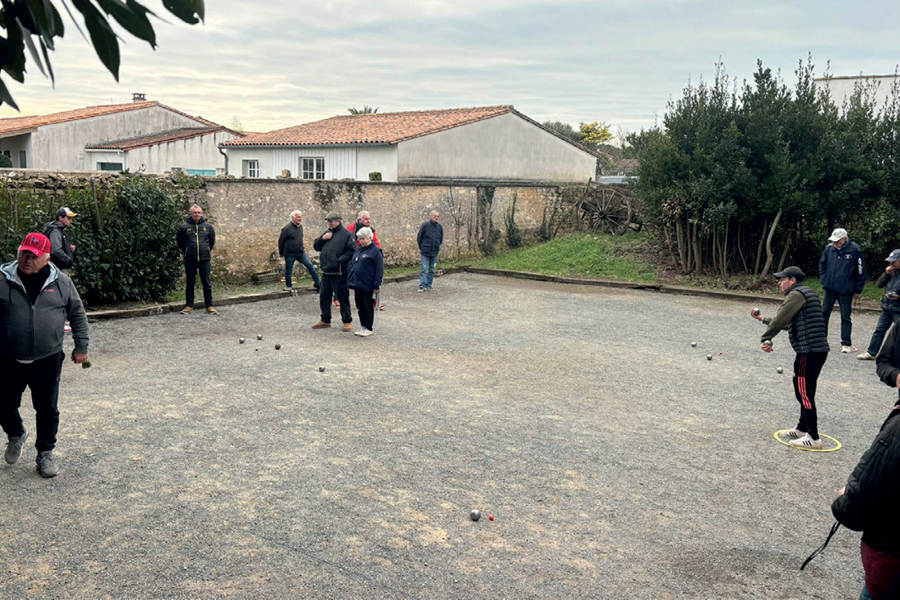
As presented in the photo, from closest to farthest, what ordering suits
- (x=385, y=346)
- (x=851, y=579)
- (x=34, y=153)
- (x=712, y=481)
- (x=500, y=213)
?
(x=851, y=579) < (x=712, y=481) < (x=385, y=346) < (x=500, y=213) < (x=34, y=153)

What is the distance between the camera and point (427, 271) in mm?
17062

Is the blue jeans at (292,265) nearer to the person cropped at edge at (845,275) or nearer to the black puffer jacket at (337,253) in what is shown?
the black puffer jacket at (337,253)

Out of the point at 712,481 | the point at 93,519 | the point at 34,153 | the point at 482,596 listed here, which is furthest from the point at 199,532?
the point at 34,153

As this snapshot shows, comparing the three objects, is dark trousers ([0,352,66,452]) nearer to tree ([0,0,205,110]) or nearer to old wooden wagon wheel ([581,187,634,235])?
tree ([0,0,205,110])

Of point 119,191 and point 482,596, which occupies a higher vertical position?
point 119,191

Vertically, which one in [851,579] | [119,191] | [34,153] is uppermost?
[34,153]

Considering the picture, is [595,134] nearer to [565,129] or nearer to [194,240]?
[565,129]

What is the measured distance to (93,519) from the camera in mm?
5098

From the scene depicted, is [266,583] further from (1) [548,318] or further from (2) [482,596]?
(1) [548,318]

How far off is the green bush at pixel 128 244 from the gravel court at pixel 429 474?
1.88 meters

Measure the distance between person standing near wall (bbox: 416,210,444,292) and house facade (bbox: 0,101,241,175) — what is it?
1633 cm

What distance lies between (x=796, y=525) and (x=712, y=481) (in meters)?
0.86

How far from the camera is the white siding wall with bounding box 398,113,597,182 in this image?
26359 millimetres

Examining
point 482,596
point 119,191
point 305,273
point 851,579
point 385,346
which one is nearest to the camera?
point 482,596
